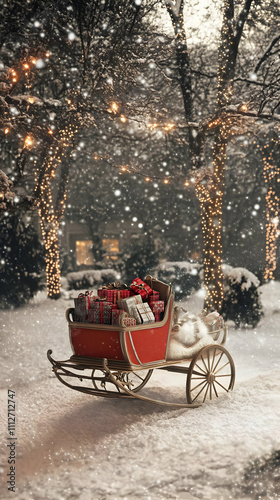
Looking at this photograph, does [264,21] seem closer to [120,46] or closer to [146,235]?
[120,46]

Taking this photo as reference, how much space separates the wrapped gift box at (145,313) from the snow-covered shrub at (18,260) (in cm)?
899

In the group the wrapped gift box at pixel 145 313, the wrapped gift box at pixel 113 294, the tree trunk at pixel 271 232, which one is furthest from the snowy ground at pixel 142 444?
the tree trunk at pixel 271 232

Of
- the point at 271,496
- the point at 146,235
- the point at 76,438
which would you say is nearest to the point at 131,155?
the point at 146,235

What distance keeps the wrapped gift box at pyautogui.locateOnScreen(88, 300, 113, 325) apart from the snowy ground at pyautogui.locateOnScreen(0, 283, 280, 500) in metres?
1.38

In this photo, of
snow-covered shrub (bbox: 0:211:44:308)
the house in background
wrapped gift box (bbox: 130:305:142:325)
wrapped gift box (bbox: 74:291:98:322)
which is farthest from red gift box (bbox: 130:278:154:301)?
the house in background

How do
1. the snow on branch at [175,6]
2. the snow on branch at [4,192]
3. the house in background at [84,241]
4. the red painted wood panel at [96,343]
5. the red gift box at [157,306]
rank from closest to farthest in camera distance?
the red painted wood panel at [96,343], the red gift box at [157,306], the snow on branch at [4,192], the snow on branch at [175,6], the house in background at [84,241]

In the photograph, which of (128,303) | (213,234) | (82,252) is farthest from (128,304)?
(82,252)

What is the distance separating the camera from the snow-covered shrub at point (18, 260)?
14828 millimetres

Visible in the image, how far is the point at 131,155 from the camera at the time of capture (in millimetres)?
21422

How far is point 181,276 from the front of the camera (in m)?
19.0

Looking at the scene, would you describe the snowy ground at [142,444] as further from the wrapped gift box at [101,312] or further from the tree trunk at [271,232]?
the tree trunk at [271,232]

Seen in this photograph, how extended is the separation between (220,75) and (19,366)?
27.8 ft

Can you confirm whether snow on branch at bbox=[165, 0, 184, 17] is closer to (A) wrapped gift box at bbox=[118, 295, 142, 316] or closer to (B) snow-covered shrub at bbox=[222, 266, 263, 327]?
(B) snow-covered shrub at bbox=[222, 266, 263, 327]

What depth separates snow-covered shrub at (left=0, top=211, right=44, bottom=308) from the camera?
48.6 feet
